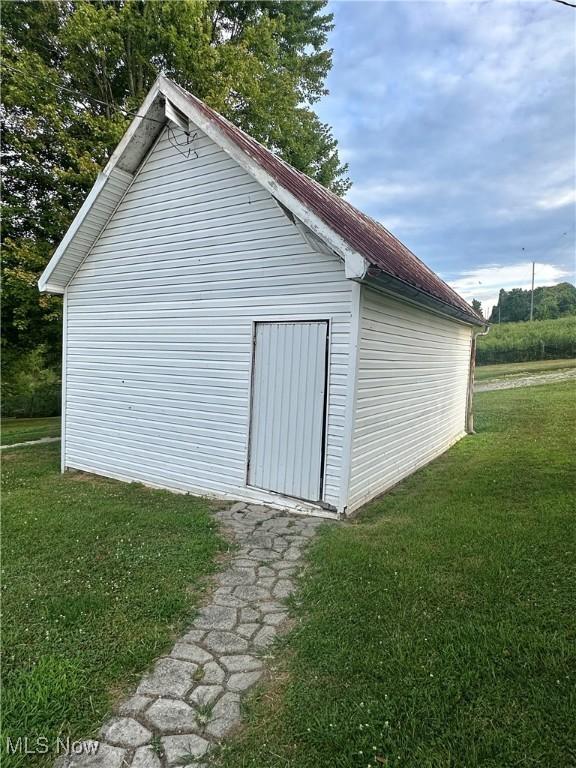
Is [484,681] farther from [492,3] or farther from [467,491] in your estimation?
[492,3]

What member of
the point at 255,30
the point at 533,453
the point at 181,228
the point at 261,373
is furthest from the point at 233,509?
the point at 255,30

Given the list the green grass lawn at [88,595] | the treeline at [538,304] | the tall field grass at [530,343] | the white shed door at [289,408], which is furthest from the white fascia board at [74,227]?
the treeline at [538,304]

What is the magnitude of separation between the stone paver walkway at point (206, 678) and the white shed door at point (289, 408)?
1.36m

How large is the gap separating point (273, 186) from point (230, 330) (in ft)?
6.55

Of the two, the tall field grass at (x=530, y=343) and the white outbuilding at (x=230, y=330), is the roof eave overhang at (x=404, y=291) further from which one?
the tall field grass at (x=530, y=343)

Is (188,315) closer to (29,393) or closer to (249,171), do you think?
(249,171)

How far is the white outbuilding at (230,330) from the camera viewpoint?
530 cm

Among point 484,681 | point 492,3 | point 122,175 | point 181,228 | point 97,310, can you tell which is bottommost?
point 484,681

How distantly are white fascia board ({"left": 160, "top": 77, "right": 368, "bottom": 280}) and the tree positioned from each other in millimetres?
6485

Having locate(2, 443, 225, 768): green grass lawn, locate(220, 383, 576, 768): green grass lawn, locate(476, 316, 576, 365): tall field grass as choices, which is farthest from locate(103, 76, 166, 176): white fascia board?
locate(476, 316, 576, 365): tall field grass

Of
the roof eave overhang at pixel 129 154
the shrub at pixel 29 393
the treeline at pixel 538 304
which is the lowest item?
the shrub at pixel 29 393

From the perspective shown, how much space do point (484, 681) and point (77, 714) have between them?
227 cm

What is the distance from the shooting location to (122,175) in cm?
→ 691

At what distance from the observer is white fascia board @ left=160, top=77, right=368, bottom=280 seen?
15.3 feet
